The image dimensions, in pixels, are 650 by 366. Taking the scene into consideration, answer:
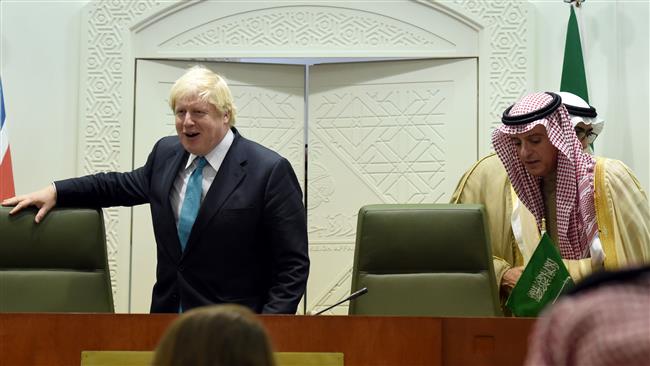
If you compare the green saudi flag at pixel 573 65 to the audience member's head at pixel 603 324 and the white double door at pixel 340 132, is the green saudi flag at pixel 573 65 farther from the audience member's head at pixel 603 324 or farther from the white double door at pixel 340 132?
the audience member's head at pixel 603 324

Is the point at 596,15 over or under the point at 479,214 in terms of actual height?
over

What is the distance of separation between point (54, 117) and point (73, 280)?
9.50ft

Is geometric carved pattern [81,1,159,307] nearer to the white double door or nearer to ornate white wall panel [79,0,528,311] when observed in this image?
ornate white wall panel [79,0,528,311]

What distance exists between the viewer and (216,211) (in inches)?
126

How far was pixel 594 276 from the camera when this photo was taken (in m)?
0.92

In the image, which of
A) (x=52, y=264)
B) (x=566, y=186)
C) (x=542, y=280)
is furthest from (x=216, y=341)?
(x=566, y=186)

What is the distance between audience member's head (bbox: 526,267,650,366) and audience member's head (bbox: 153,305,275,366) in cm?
30

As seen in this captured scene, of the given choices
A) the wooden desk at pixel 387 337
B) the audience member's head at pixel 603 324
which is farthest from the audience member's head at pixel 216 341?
the wooden desk at pixel 387 337

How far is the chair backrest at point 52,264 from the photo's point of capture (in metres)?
3.25

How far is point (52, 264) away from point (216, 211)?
0.60 meters

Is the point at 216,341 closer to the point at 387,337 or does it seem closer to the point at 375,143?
the point at 387,337

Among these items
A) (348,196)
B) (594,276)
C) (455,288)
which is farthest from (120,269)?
(594,276)

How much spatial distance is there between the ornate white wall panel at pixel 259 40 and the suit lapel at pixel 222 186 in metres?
2.69

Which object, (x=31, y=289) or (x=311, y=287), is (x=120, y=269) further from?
(x=31, y=289)
